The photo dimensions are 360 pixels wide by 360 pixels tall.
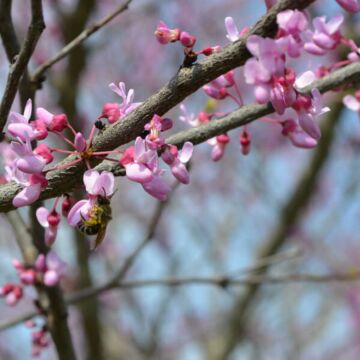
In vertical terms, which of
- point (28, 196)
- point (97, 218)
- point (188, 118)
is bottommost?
point (188, 118)

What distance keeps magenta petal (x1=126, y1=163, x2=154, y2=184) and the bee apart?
99 millimetres

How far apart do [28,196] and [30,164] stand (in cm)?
7

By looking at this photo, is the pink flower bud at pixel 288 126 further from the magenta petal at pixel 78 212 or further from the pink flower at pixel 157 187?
the magenta petal at pixel 78 212

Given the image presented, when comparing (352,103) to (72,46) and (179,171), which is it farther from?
(72,46)

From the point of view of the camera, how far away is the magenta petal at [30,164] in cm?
112

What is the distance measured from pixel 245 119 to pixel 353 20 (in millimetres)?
3409

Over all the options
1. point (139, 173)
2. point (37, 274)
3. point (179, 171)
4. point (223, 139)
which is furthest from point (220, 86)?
point (37, 274)

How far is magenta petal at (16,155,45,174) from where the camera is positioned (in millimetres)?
1125

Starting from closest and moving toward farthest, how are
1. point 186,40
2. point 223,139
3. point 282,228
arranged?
point 186,40 → point 223,139 → point 282,228

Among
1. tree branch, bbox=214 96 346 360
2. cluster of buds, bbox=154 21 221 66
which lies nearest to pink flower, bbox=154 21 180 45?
cluster of buds, bbox=154 21 221 66

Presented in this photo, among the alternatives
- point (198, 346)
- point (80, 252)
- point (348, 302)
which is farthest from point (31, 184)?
point (348, 302)

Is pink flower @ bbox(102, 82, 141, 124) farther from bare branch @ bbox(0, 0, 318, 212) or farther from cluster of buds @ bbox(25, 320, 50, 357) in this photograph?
cluster of buds @ bbox(25, 320, 50, 357)

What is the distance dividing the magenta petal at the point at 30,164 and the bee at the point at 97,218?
14cm

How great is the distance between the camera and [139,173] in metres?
1.12
